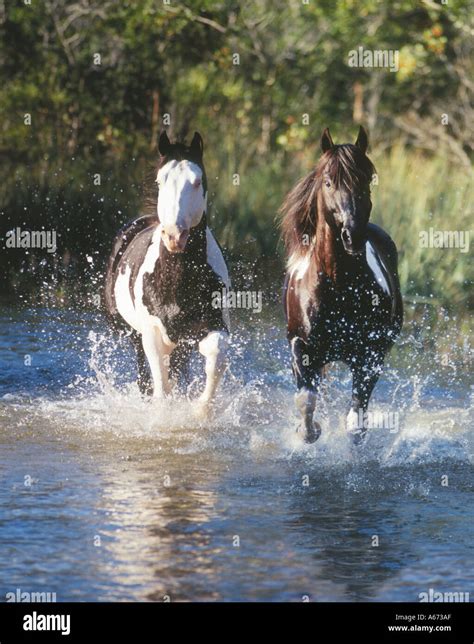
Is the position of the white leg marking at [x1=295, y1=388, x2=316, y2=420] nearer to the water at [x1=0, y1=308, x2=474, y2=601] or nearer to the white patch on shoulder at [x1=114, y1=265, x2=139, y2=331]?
the water at [x1=0, y1=308, x2=474, y2=601]

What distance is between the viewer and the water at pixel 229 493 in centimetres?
552

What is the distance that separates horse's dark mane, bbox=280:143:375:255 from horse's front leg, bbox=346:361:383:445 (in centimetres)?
74

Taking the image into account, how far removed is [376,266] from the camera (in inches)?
299

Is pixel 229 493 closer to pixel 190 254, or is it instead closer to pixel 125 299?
pixel 190 254

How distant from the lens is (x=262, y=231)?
14.7 meters

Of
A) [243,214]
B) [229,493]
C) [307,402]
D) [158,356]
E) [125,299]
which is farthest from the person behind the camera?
[243,214]

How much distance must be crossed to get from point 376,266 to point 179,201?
1.11 meters

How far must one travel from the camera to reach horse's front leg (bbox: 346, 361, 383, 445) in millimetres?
7598

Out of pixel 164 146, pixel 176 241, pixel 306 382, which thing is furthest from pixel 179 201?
pixel 306 382

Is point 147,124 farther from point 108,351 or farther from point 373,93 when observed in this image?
point 108,351

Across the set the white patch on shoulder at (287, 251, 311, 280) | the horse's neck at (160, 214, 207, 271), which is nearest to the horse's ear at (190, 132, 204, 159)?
the horse's neck at (160, 214, 207, 271)
